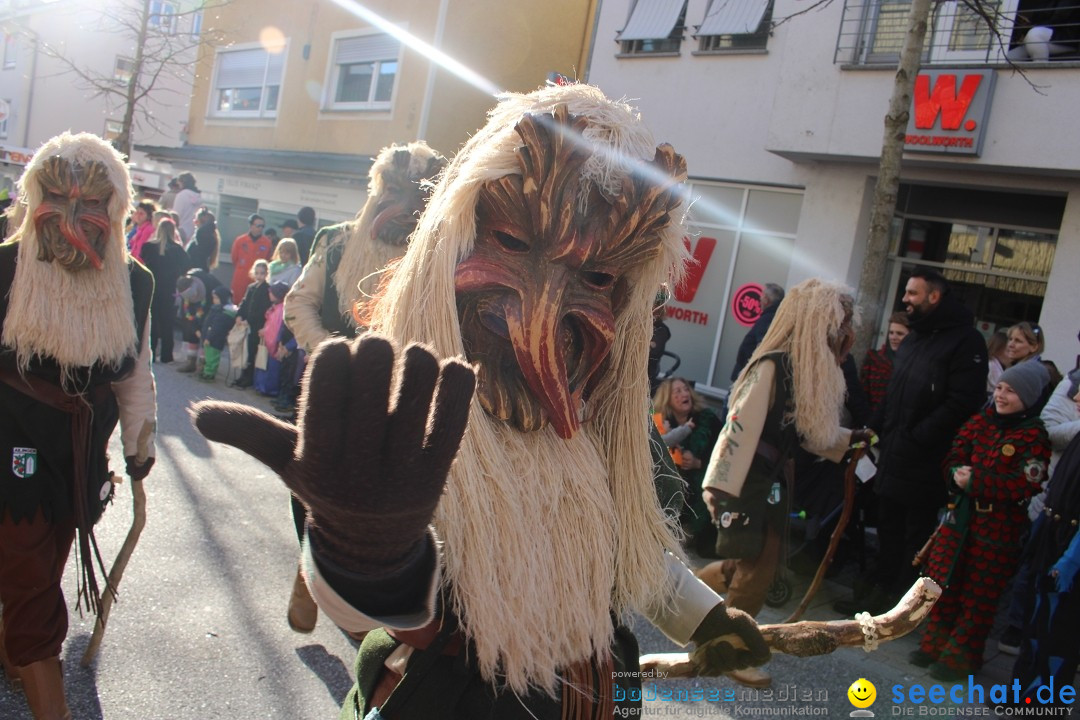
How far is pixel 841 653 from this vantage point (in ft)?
16.0

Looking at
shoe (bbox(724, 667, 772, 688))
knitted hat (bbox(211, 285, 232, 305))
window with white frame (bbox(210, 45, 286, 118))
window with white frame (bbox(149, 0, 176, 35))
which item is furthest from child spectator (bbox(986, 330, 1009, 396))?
window with white frame (bbox(210, 45, 286, 118))

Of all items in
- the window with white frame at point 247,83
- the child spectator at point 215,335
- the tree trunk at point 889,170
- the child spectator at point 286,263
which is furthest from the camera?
the window with white frame at point 247,83

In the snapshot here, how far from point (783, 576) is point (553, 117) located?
371cm

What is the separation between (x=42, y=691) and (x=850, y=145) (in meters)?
8.46

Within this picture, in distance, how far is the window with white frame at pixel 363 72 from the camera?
51.5 feet

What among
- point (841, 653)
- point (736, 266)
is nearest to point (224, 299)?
point (736, 266)

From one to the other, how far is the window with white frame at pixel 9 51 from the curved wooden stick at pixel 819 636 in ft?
117

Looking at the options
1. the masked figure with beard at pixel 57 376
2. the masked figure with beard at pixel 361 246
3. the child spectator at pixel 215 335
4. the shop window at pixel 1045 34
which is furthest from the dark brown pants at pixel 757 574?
the child spectator at pixel 215 335

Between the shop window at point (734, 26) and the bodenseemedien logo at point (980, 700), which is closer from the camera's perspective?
the bodenseemedien logo at point (980, 700)

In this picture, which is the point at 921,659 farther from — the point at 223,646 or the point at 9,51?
the point at 9,51

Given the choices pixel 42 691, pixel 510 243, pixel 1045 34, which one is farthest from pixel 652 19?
Answer: pixel 510 243

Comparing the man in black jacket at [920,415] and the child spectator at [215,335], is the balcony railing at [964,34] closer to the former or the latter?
the man in black jacket at [920,415]

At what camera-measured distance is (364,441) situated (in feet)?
3.69

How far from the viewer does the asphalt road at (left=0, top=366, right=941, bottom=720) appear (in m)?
3.42
